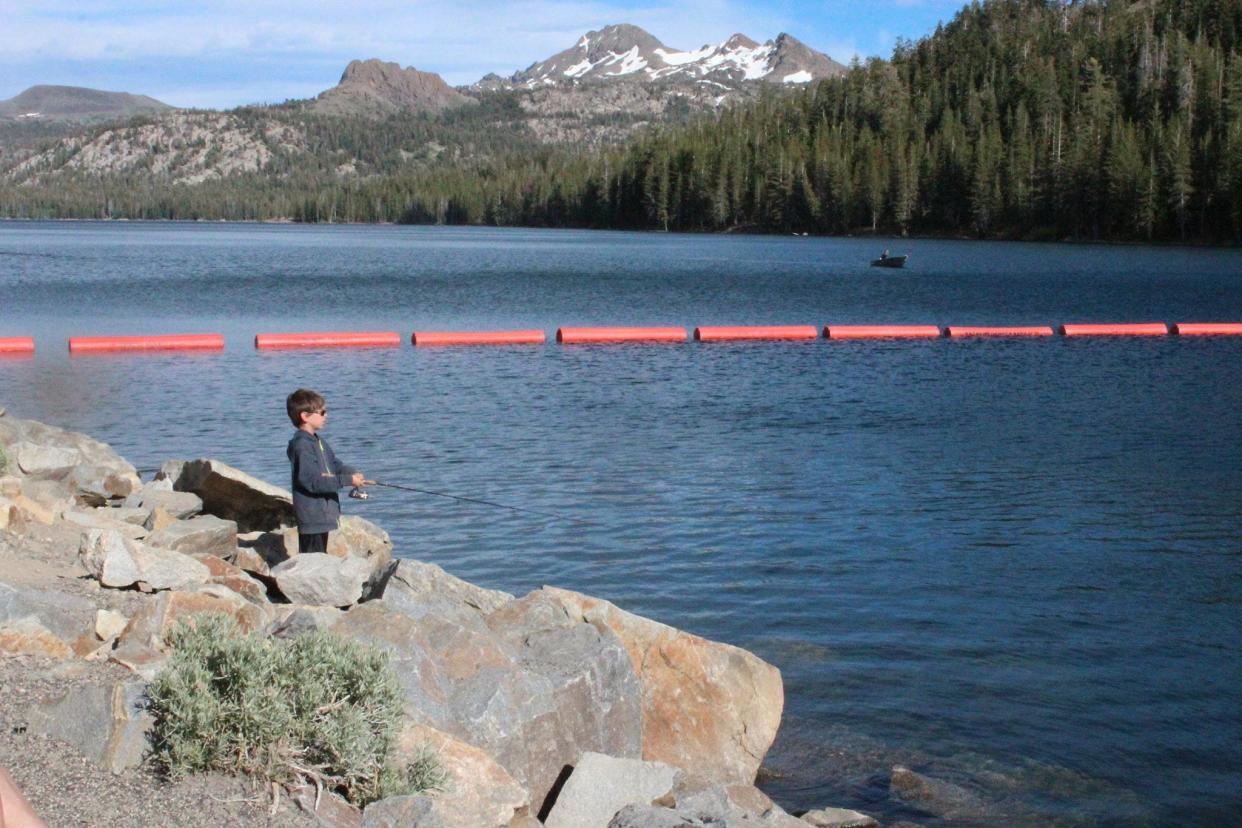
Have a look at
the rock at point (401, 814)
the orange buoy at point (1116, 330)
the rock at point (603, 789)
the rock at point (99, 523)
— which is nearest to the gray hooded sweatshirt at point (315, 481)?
the rock at point (99, 523)

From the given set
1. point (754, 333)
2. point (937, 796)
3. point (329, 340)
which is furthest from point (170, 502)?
point (754, 333)

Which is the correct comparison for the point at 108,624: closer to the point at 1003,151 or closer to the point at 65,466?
the point at 65,466

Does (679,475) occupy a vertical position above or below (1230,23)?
below

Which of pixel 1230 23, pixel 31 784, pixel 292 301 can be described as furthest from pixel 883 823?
pixel 1230 23

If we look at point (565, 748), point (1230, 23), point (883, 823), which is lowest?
point (883, 823)

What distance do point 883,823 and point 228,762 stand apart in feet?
16.6

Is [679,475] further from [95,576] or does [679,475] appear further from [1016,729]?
[95,576]

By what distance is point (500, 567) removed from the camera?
50.9ft

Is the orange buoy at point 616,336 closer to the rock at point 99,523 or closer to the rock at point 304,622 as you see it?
the rock at point 99,523

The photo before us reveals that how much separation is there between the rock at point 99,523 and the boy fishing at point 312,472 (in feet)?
6.75

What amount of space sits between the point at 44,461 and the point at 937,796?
1247 centimetres

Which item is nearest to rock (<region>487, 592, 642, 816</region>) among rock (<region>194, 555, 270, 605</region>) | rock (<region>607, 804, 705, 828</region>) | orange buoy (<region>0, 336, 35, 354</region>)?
rock (<region>607, 804, 705, 828</region>)

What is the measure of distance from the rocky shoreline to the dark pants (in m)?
0.49

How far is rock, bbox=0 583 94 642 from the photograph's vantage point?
826cm
